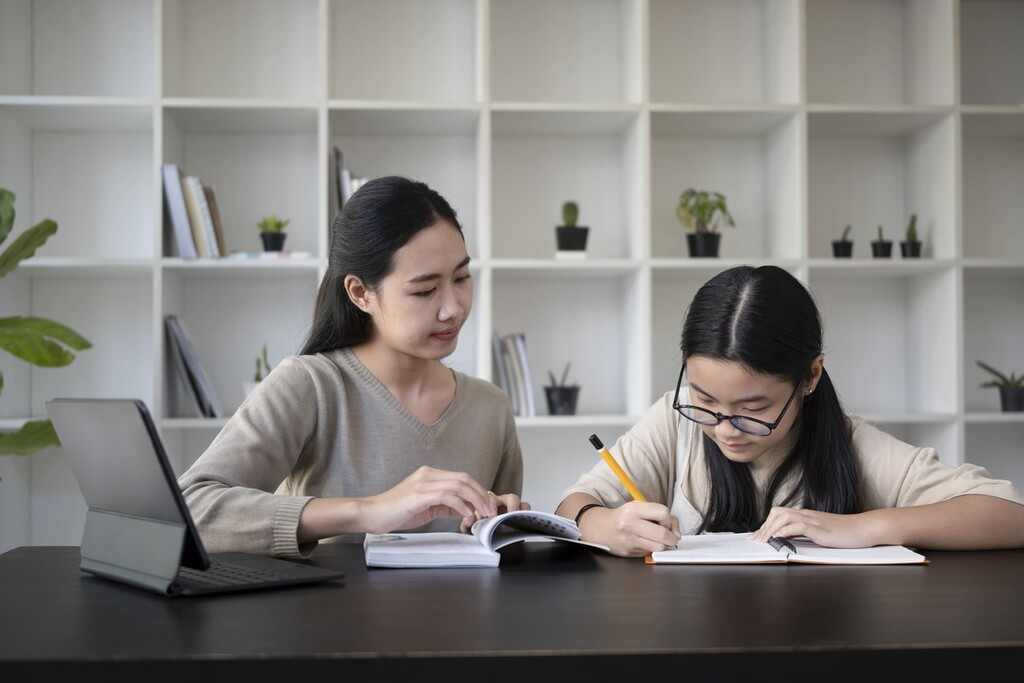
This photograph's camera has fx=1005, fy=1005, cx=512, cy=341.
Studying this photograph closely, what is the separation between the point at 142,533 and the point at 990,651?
2.84ft

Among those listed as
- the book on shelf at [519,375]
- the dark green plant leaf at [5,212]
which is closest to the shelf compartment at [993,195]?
the book on shelf at [519,375]

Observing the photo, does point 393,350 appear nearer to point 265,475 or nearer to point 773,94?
point 265,475

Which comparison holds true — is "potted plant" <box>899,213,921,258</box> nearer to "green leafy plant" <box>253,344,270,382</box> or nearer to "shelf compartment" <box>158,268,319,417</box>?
"shelf compartment" <box>158,268,319,417</box>

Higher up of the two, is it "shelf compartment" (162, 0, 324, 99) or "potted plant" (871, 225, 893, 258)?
"shelf compartment" (162, 0, 324, 99)

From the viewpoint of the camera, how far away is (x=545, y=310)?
3.16 meters

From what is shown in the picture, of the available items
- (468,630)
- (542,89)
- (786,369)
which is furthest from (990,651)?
(542,89)

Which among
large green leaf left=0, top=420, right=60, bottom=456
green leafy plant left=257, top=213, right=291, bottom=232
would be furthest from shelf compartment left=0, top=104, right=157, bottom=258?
large green leaf left=0, top=420, right=60, bottom=456

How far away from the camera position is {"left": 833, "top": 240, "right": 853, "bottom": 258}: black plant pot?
9.88ft

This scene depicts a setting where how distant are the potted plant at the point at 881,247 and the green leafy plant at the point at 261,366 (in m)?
1.85

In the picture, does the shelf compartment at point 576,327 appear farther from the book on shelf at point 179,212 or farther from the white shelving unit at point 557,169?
the book on shelf at point 179,212

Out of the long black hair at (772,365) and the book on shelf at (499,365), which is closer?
the long black hair at (772,365)

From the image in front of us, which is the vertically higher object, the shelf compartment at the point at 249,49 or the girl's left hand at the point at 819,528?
the shelf compartment at the point at 249,49

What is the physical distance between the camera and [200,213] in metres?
2.78

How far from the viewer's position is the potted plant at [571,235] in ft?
9.66
